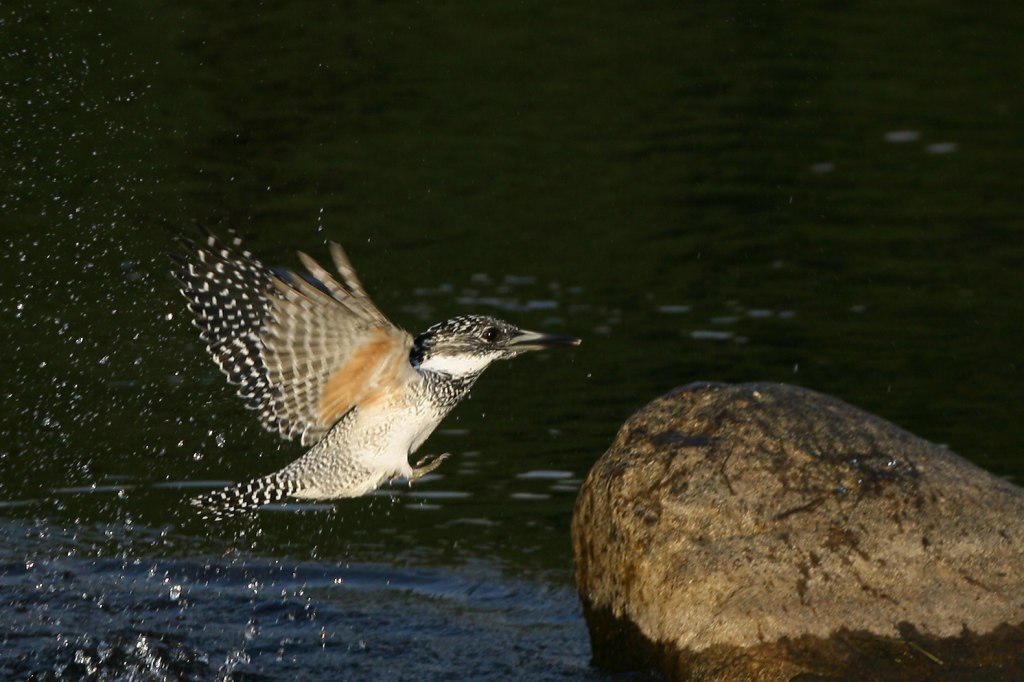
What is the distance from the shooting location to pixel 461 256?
11516 millimetres

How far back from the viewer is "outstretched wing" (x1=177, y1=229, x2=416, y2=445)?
6109 millimetres

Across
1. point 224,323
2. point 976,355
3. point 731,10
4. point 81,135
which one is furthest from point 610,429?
point 731,10

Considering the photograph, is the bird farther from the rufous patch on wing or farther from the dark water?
the dark water

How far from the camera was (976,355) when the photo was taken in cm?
975

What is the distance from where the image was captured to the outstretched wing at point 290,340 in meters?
6.11

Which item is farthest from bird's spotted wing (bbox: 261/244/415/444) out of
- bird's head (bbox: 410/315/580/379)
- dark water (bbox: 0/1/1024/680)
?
dark water (bbox: 0/1/1024/680)

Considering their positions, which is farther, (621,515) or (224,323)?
(224,323)

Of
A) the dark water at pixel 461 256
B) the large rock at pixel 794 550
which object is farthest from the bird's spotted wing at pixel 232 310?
the large rock at pixel 794 550

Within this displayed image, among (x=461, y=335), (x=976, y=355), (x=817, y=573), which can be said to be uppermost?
(x=461, y=335)

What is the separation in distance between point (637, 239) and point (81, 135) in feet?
15.6

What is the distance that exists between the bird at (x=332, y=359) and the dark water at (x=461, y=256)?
91 centimetres

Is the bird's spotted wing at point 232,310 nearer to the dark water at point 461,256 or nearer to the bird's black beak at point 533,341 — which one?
the bird's black beak at point 533,341

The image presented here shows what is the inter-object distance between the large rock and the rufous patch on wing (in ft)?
2.79

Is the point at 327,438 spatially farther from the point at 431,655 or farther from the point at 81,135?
the point at 81,135
